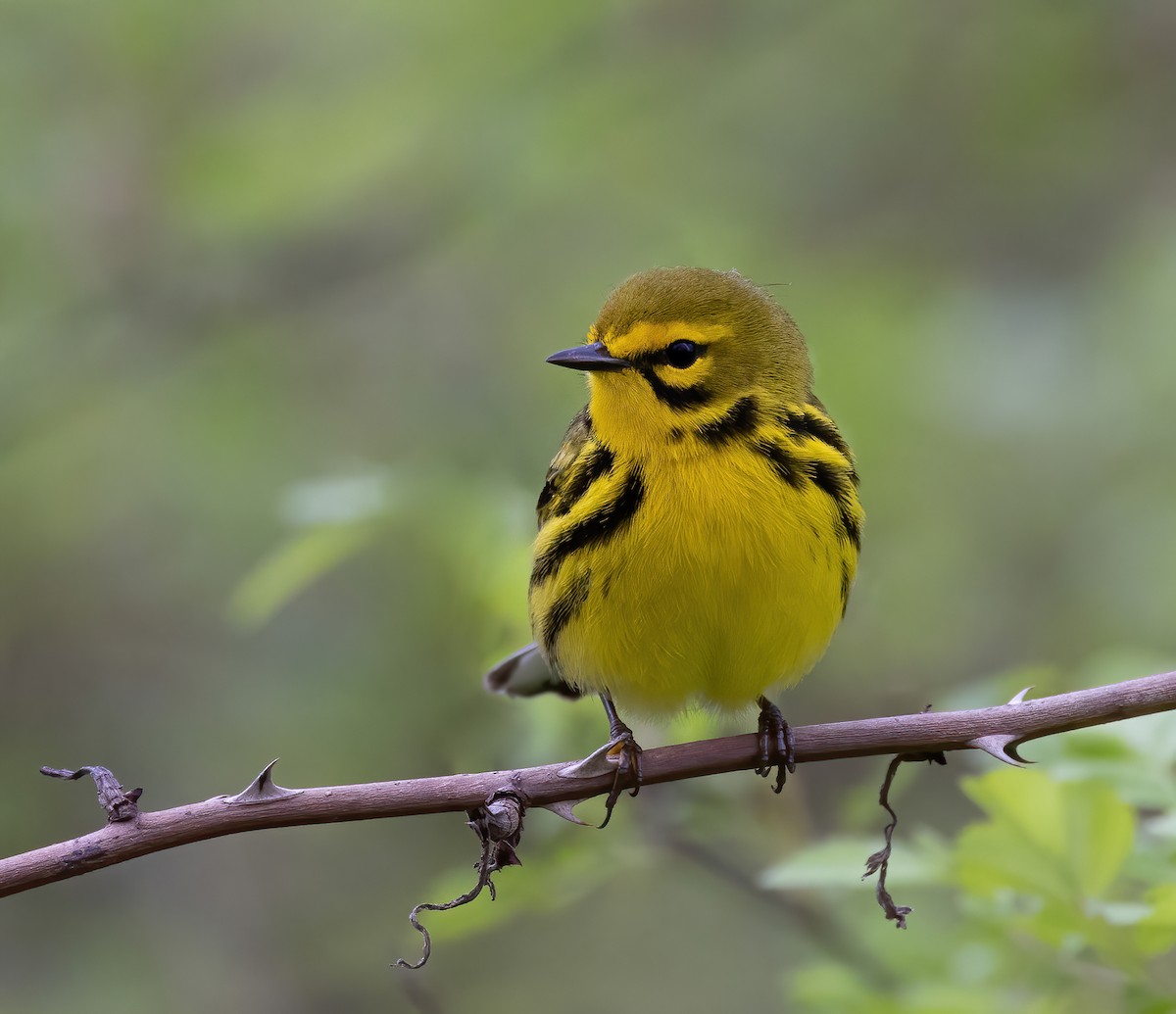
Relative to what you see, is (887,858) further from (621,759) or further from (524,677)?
(524,677)

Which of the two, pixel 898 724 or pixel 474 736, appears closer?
pixel 898 724

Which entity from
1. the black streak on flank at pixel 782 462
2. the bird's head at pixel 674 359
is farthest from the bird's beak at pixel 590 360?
the black streak on flank at pixel 782 462

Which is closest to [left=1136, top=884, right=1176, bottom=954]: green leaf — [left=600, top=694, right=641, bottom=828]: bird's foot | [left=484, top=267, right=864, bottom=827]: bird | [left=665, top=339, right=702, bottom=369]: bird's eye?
[left=600, top=694, right=641, bottom=828]: bird's foot

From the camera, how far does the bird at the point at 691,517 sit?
12.1 feet

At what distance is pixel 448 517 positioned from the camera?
412cm

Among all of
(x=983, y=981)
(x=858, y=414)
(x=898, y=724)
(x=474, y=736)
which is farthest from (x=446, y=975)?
(x=898, y=724)

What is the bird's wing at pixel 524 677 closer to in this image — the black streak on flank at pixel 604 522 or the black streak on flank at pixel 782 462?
the black streak on flank at pixel 604 522

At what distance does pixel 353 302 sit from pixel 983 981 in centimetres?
520

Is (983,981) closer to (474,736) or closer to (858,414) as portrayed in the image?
(474,736)

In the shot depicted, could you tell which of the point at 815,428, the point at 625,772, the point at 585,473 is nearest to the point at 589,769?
the point at 625,772

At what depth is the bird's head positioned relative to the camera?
152 inches

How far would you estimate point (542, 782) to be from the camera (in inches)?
106

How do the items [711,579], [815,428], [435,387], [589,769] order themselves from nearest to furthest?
[589,769], [711,579], [815,428], [435,387]

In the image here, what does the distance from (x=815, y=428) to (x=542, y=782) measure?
5.64ft
